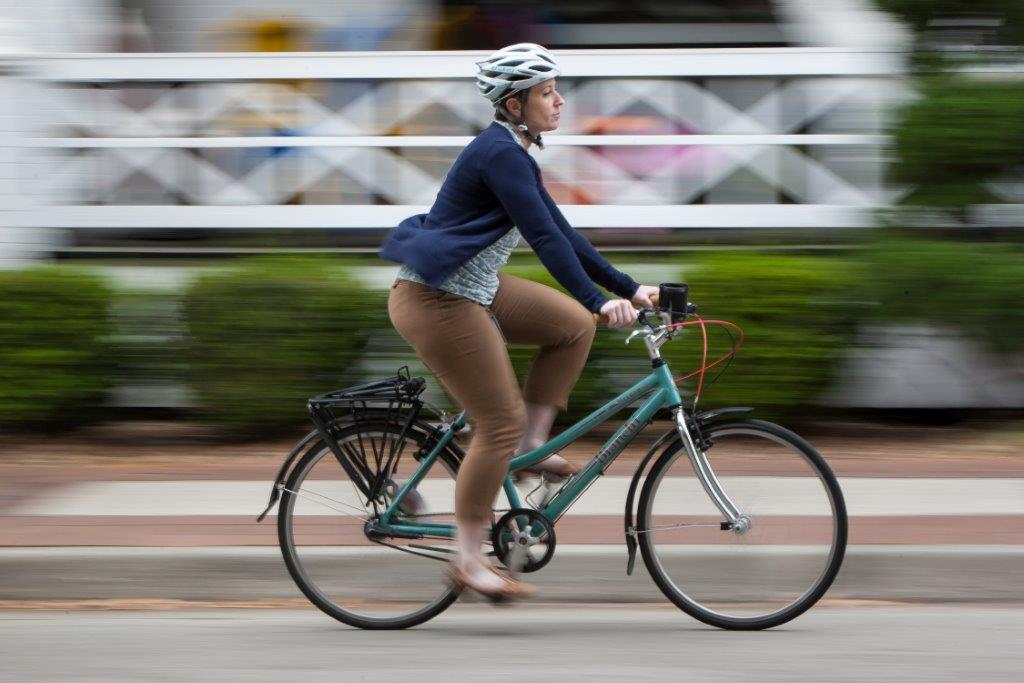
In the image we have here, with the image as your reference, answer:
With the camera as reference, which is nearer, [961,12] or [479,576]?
[479,576]

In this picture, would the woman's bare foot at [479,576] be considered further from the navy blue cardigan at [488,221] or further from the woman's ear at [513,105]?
the woman's ear at [513,105]

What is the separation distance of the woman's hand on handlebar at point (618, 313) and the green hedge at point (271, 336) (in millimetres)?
3368

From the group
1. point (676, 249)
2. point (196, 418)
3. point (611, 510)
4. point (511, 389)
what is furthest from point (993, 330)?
point (196, 418)

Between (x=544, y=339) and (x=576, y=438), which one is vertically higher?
(x=544, y=339)

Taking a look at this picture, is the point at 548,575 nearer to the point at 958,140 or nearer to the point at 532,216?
the point at 532,216

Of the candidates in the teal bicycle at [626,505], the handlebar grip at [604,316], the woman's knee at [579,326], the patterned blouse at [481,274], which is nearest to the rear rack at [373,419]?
the teal bicycle at [626,505]

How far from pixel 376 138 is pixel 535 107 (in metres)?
4.31

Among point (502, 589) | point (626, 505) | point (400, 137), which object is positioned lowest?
point (502, 589)

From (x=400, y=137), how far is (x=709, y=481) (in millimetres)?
4527

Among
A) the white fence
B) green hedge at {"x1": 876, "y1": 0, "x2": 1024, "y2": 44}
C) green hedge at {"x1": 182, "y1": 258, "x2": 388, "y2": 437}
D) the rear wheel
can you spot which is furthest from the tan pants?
the white fence

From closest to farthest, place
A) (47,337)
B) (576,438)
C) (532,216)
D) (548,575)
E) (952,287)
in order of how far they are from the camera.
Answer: (532,216) → (576,438) → (548,575) → (952,287) → (47,337)

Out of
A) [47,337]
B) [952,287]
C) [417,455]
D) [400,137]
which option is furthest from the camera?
[400,137]

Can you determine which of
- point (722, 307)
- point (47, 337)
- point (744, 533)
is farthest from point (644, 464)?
point (47, 337)

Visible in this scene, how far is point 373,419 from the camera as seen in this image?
4852mm
